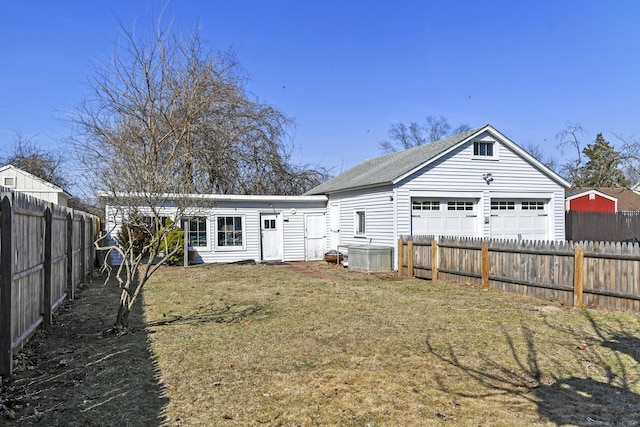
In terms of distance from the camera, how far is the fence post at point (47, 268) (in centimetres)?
696

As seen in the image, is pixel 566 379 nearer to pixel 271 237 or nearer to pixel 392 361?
pixel 392 361

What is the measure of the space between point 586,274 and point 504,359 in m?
4.61

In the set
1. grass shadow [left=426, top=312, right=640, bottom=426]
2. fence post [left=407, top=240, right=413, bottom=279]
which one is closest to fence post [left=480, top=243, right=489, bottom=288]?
fence post [left=407, top=240, right=413, bottom=279]

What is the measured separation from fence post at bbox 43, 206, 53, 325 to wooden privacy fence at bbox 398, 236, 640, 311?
364 inches

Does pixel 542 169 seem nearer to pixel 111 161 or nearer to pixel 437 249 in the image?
pixel 437 249

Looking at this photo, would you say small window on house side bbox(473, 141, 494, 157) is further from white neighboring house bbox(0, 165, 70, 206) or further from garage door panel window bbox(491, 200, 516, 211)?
white neighboring house bbox(0, 165, 70, 206)

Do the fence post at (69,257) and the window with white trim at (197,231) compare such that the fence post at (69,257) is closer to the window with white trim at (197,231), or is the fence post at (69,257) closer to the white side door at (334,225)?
the window with white trim at (197,231)

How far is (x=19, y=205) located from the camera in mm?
5406

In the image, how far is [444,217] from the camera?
53.4 ft

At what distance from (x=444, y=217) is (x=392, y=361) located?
37.3 ft

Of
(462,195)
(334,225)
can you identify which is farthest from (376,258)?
(334,225)

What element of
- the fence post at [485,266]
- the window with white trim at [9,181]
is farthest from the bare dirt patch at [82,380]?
the window with white trim at [9,181]

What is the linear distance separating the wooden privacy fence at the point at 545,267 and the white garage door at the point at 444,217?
6.61 feet

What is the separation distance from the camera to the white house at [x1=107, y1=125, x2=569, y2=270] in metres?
15.9
